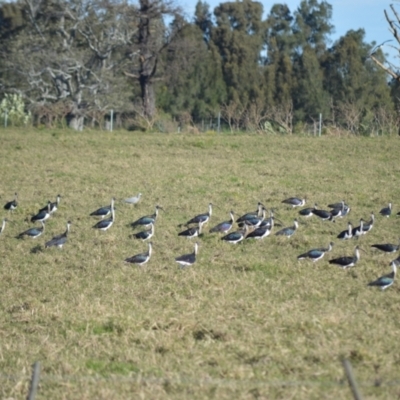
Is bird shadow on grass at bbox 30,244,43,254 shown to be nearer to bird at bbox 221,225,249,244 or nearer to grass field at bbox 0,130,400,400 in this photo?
grass field at bbox 0,130,400,400

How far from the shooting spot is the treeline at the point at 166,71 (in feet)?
142

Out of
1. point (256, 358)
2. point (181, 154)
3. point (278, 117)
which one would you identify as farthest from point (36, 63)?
point (256, 358)

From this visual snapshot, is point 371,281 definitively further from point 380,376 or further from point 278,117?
point 278,117

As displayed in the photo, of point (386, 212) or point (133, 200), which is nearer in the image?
point (386, 212)

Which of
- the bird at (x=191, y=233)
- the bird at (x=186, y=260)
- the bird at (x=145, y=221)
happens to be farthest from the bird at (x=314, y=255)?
the bird at (x=145, y=221)

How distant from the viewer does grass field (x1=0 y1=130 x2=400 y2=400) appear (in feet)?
24.9

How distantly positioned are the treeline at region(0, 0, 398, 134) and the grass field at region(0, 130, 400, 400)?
43.0ft

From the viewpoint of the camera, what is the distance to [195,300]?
10.5 m

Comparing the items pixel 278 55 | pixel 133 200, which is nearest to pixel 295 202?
pixel 133 200

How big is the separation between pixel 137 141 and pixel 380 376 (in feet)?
74.9

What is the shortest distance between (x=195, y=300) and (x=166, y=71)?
3790cm

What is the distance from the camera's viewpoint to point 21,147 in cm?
2898

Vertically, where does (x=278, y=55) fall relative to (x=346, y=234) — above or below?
above

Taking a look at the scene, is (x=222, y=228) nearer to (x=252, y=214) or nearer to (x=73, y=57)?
(x=252, y=214)
